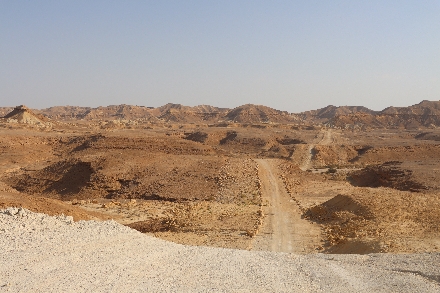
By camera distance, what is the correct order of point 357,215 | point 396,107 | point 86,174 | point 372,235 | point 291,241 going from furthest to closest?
1. point 396,107
2. point 86,174
3. point 357,215
4. point 291,241
5. point 372,235

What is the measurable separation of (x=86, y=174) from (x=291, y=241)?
19.5 metres

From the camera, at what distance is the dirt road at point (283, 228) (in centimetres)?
1720

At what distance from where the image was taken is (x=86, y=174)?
31.1 meters

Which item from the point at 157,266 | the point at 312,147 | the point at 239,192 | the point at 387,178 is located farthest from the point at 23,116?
the point at 157,266

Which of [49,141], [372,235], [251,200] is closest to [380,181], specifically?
[251,200]

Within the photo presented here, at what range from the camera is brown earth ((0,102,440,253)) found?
17562mm

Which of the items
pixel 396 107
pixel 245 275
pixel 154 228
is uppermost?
pixel 396 107

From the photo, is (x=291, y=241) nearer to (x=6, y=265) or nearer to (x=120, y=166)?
(x=6, y=265)

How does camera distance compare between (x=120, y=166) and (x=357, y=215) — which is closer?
(x=357, y=215)

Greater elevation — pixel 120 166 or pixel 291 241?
pixel 120 166

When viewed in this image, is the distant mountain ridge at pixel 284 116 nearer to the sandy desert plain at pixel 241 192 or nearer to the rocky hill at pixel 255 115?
the rocky hill at pixel 255 115

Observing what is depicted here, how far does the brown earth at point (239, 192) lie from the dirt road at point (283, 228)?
57 millimetres

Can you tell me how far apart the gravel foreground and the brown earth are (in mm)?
3769

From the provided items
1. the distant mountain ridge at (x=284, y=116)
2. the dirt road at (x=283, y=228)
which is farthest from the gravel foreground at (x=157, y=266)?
the distant mountain ridge at (x=284, y=116)
